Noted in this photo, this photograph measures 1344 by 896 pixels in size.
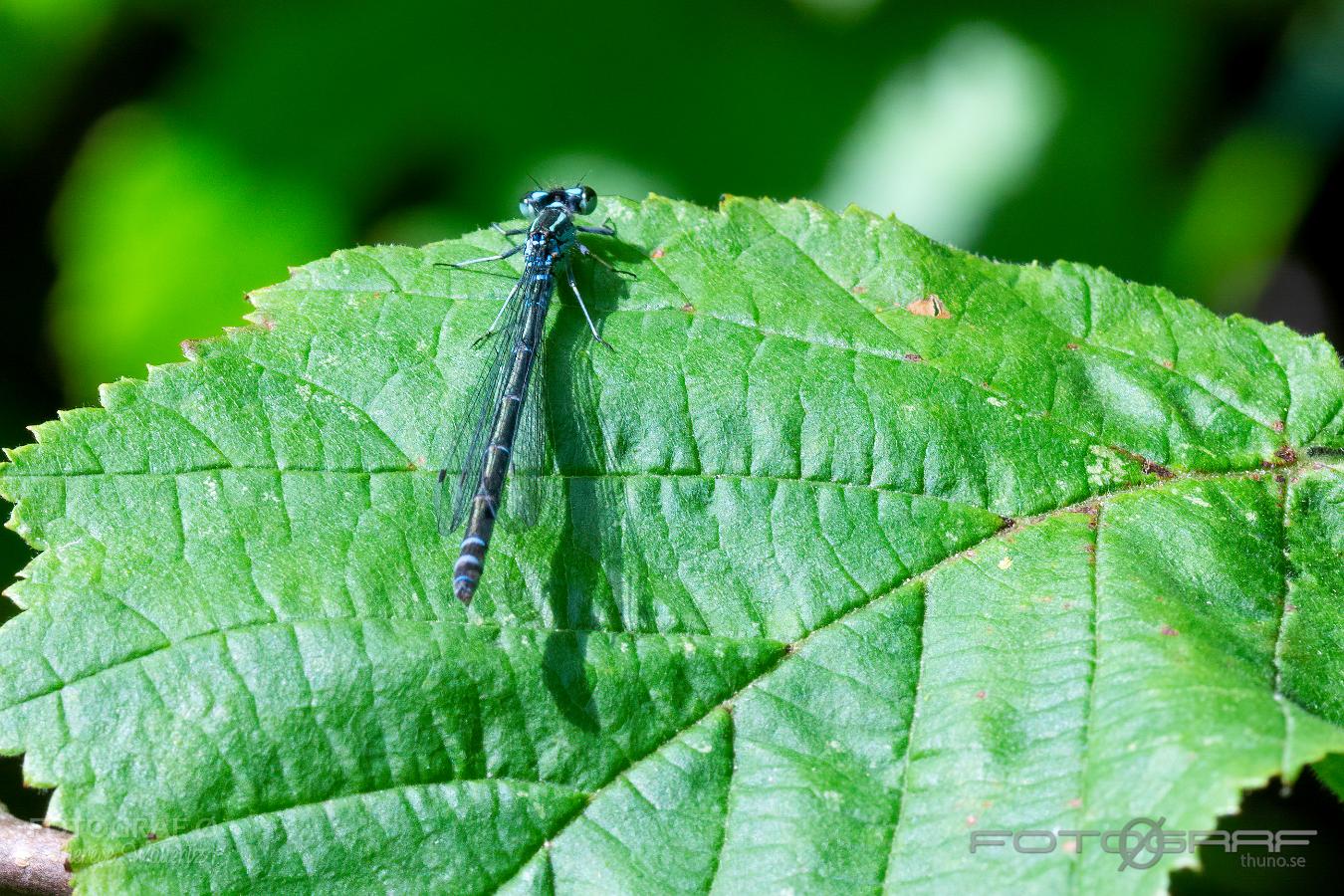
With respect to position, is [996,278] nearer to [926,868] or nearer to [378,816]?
[926,868]

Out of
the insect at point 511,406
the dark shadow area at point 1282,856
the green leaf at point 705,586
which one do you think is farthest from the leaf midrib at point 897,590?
the dark shadow area at point 1282,856

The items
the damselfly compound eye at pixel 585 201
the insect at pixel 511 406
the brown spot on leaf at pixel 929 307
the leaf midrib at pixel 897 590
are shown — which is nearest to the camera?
the leaf midrib at pixel 897 590

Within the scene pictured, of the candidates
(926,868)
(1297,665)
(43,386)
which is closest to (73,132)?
(43,386)

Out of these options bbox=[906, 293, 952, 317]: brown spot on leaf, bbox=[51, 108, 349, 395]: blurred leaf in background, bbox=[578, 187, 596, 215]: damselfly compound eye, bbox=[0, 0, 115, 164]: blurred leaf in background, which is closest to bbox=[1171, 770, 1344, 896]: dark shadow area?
bbox=[906, 293, 952, 317]: brown spot on leaf

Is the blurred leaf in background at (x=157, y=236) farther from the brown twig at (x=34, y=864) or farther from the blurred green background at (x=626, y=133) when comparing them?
the brown twig at (x=34, y=864)

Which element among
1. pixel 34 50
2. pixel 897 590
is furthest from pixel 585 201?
pixel 34 50

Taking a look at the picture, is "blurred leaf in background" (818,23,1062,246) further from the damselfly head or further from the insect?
the insect
